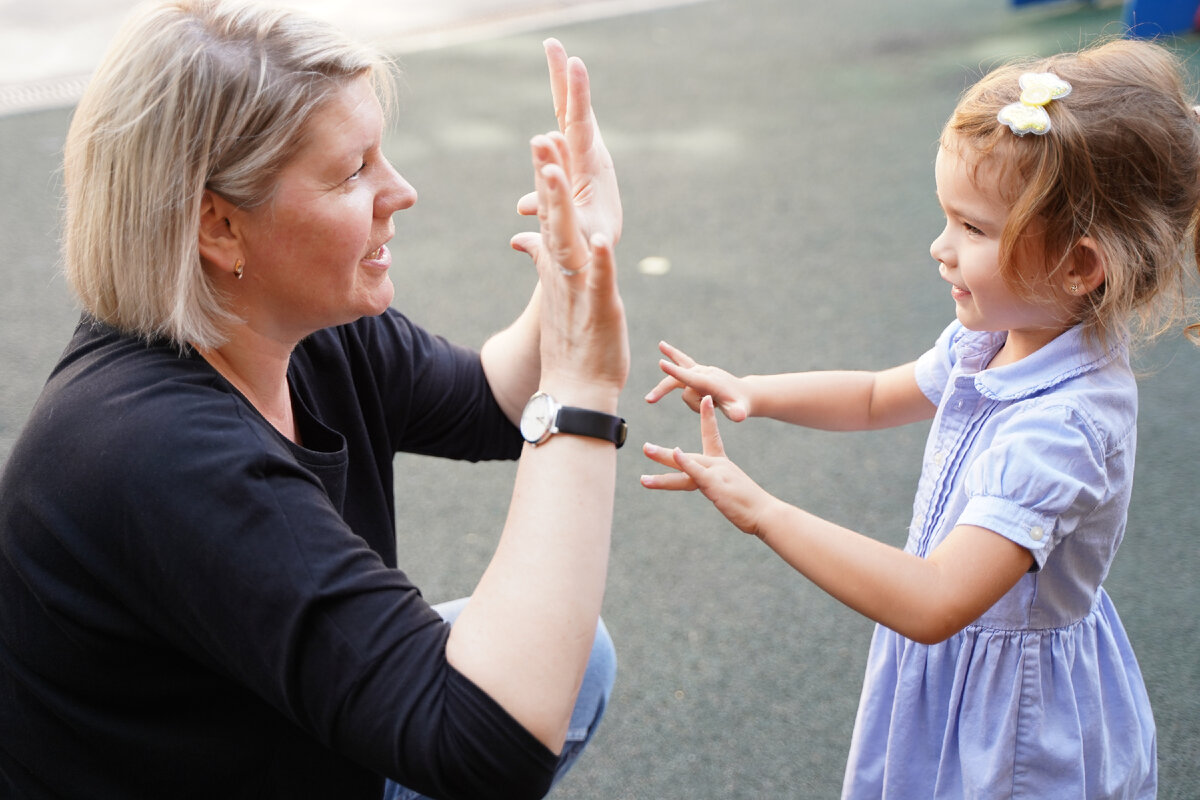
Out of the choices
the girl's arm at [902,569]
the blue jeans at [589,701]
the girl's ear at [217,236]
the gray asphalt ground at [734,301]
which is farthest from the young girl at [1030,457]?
the gray asphalt ground at [734,301]

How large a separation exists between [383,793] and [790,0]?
21.8 feet

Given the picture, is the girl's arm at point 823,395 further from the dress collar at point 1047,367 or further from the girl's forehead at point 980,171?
the girl's forehead at point 980,171

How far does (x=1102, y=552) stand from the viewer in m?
1.38

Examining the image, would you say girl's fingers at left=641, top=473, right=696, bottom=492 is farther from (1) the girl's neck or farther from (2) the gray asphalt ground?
(2) the gray asphalt ground

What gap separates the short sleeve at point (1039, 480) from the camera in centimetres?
123

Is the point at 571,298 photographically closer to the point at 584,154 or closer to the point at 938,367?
the point at 584,154

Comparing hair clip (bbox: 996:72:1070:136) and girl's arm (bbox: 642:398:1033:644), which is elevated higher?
hair clip (bbox: 996:72:1070:136)

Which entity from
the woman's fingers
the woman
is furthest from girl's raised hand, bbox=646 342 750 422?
the woman

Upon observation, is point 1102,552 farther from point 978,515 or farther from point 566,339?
point 566,339

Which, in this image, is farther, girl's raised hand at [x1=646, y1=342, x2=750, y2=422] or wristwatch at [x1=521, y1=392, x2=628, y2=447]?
girl's raised hand at [x1=646, y1=342, x2=750, y2=422]

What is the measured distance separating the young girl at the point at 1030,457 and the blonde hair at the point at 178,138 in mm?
570

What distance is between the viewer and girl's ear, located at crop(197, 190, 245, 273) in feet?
4.10

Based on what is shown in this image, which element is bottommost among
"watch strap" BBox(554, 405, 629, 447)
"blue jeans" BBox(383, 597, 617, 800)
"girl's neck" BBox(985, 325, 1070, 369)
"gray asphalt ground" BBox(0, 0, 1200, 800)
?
"gray asphalt ground" BBox(0, 0, 1200, 800)

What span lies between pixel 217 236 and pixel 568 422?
47cm
